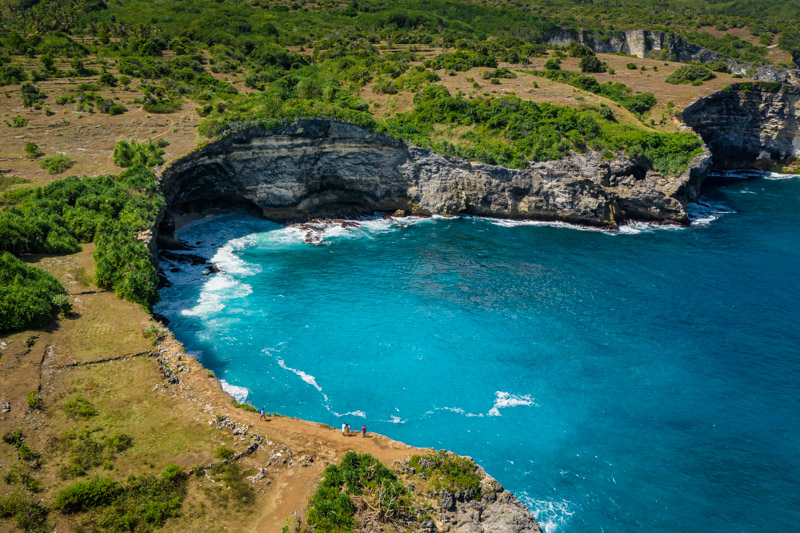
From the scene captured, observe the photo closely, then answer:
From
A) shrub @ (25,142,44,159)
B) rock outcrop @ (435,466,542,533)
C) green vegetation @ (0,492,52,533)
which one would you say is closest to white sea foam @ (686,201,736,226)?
rock outcrop @ (435,466,542,533)

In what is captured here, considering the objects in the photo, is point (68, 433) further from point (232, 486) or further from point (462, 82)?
point (462, 82)

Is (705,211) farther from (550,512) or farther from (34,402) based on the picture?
(34,402)

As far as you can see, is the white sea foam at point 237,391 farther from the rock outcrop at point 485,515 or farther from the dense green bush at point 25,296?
the rock outcrop at point 485,515

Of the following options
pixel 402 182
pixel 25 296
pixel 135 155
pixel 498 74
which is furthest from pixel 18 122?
pixel 498 74

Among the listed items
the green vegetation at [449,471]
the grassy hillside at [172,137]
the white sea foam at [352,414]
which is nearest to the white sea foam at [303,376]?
the white sea foam at [352,414]

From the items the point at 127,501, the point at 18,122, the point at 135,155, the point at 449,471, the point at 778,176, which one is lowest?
the point at 127,501

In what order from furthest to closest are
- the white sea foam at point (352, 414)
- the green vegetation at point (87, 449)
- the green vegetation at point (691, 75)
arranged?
the green vegetation at point (691, 75) < the white sea foam at point (352, 414) < the green vegetation at point (87, 449)

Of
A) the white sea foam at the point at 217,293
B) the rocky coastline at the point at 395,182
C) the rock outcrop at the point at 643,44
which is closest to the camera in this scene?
the white sea foam at the point at 217,293

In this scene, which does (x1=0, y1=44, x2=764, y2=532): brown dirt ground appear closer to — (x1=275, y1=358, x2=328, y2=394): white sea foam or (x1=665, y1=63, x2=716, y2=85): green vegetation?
(x1=275, y1=358, x2=328, y2=394): white sea foam
